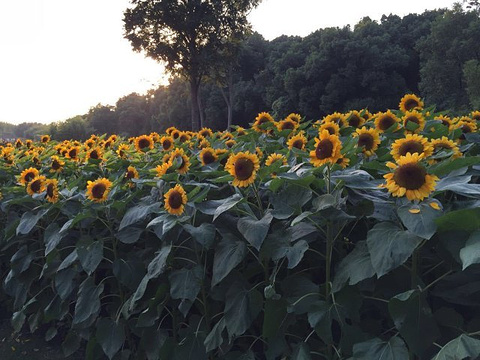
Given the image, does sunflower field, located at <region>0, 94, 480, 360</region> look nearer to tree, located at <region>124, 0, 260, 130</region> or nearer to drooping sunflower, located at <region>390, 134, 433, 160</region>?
drooping sunflower, located at <region>390, 134, 433, 160</region>

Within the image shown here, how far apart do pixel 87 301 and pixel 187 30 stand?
27431 millimetres

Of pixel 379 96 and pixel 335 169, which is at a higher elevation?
pixel 335 169

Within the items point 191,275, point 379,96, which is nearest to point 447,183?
point 191,275

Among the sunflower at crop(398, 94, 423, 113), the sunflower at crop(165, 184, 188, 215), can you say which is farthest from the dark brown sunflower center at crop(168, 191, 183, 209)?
the sunflower at crop(398, 94, 423, 113)

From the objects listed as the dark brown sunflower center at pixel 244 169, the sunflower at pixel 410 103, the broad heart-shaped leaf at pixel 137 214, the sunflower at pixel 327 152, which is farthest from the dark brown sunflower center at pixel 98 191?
the sunflower at pixel 410 103

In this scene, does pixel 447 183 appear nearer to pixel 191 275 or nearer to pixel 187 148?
pixel 191 275

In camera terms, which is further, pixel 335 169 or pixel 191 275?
pixel 191 275

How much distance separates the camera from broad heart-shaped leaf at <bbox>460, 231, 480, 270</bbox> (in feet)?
4.25

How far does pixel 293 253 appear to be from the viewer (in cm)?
182

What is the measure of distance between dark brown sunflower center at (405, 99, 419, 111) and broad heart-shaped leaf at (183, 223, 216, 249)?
2.39m

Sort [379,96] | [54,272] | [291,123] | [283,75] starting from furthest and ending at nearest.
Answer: [283,75], [379,96], [291,123], [54,272]

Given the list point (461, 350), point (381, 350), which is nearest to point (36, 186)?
point (381, 350)

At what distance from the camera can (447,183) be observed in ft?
5.54

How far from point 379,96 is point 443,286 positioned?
31735mm
